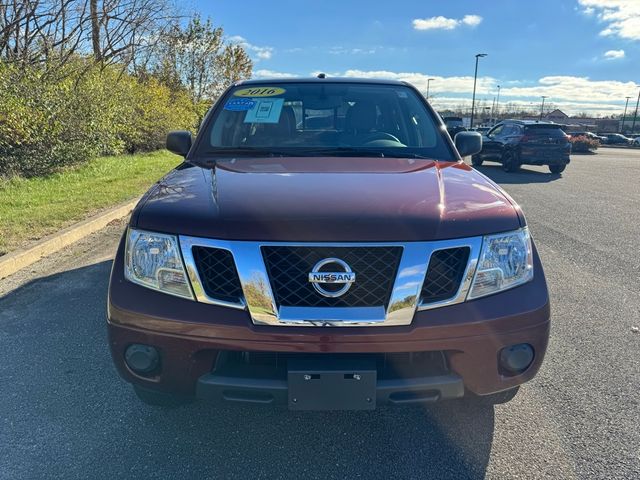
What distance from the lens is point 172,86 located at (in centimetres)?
2252

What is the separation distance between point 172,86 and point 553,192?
17.9 m

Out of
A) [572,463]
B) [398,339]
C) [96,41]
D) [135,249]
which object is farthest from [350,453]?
[96,41]

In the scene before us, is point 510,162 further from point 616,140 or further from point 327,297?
point 616,140

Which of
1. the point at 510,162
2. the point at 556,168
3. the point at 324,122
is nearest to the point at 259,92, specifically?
the point at 324,122

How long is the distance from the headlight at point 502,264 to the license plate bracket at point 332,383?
53cm

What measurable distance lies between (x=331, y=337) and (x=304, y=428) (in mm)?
847

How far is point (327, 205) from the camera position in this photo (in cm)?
198

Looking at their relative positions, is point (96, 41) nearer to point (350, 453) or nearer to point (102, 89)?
point (102, 89)

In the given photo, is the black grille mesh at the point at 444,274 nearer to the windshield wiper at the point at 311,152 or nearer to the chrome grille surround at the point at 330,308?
the chrome grille surround at the point at 330,308

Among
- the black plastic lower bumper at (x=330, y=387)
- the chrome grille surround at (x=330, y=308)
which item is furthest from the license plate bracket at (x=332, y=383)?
the chrome grille surround at (x=330, y=308)

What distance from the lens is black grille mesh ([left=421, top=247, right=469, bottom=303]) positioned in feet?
6.28

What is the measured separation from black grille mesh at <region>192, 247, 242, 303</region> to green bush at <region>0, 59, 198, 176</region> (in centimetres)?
825

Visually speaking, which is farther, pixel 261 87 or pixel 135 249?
pixel 261 87

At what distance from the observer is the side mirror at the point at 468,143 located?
3451mm
